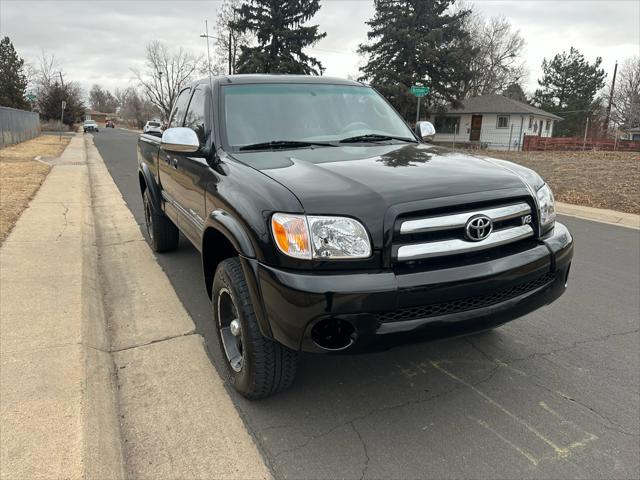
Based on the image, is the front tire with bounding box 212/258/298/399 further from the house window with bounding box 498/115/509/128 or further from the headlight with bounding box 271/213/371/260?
the house window with bounding box 498/115/509/128

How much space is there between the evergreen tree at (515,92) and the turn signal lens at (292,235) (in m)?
66.5

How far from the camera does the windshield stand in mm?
3307

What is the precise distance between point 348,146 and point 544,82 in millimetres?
63343

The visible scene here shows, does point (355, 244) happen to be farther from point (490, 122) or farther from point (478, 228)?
point (490, 122)

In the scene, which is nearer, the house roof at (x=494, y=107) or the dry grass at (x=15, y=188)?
the dry grass at (x=15, y=188)

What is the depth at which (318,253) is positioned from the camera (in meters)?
2.13

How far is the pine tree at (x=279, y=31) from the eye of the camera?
34.2 metres

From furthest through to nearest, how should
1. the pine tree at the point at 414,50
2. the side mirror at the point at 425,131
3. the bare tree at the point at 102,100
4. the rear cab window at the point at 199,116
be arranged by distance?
1. the bare tree at the point at 102,100
2. the pine tree at the point at 414,50
3. the side mirror at the point at 425,131
4. the rear cab window at the point at 199,116

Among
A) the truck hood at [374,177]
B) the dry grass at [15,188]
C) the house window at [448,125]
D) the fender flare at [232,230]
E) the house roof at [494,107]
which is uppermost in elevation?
the house roof at [494,107]

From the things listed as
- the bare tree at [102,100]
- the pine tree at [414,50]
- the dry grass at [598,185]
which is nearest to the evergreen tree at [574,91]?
the pine tree at [414,50]

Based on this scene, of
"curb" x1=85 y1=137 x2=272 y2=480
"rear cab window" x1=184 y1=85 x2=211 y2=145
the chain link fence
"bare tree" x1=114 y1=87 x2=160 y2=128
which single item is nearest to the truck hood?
"rear cab window" x1=184 y1=85 x2=211 y2=145

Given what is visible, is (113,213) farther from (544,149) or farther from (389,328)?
(544,149)

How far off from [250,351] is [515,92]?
68075 millimetres

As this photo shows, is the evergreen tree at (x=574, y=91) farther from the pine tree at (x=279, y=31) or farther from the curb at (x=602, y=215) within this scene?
the curb at (x=602, y=215)
